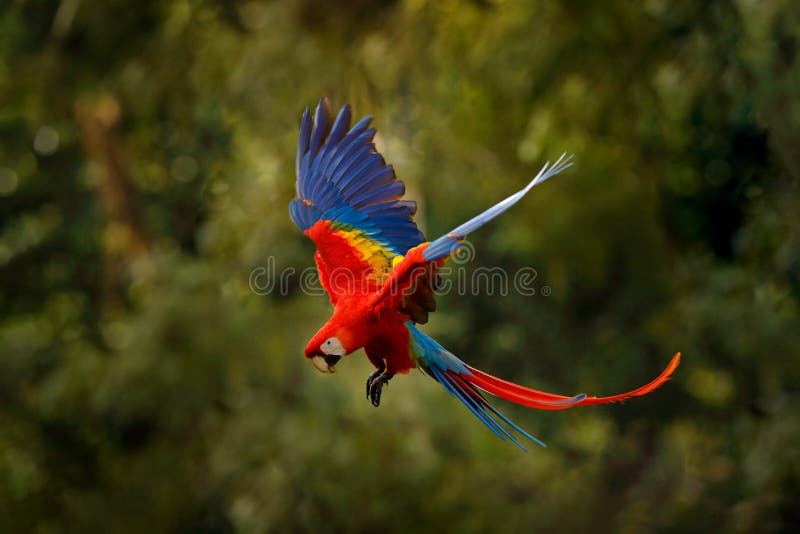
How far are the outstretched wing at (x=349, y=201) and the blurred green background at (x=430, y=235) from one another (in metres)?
2.81

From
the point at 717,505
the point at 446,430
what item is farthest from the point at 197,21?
the point at 717,505

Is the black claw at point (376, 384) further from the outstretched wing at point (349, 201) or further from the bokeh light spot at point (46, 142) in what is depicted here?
the bokeh light spot at point (46, 142)

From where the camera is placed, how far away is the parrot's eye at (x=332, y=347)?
2082 mm

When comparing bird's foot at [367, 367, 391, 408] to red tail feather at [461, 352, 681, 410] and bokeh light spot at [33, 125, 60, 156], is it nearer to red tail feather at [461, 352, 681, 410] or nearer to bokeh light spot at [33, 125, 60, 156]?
red tail feather at [461, 352, 681, 410]

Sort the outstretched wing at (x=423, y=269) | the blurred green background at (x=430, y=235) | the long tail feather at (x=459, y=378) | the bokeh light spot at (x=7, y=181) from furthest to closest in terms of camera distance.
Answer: the bokeh light spot at (x=7, y=181) < the blurred green background at (x=430, y=235) < the long tail feather at (x=459, y=378) < the outstretched wing at (x=423, y=269)

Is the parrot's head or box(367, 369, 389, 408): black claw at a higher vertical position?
the parrot's head

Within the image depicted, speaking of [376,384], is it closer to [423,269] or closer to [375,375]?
[375,375]

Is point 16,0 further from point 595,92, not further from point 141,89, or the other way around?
point 595,92

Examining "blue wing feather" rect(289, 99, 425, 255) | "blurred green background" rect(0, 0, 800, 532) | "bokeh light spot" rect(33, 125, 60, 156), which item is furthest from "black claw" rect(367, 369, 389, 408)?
"bokeh light spot" rect(33, 125, 60, 156)

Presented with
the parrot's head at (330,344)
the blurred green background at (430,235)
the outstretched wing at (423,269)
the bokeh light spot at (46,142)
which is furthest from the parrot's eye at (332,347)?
the bokeh light spot at (46,142)

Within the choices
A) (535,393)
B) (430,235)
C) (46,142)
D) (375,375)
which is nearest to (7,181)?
(46,142)

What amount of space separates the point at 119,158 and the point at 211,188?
1.82 metres

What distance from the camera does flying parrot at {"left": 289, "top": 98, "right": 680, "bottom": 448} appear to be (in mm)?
2086

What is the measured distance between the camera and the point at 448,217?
712 cm
